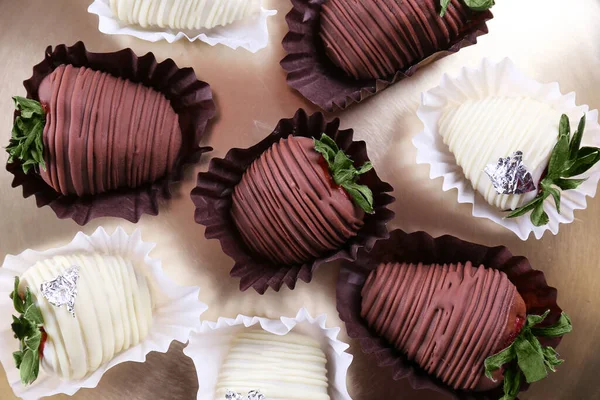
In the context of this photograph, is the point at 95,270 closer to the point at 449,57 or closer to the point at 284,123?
the point at 284,123

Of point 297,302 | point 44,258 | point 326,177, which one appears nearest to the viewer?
point 326,177

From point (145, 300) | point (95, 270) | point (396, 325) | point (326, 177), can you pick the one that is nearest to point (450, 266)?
point (396, 325)

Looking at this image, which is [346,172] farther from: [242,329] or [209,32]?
[209,32]

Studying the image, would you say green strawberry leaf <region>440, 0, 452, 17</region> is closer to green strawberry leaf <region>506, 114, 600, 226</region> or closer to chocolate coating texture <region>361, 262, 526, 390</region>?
green strawberry leaf <region>506, 114, 600, 226</region>

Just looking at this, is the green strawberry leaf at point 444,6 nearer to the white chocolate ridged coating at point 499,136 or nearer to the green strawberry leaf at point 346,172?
the white chocolate ridged coating at point 499,136

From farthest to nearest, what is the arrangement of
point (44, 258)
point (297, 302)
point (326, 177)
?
point (297, 302) < point (44, 258) < point (326, 177)

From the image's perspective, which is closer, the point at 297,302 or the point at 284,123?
the point at 284,123

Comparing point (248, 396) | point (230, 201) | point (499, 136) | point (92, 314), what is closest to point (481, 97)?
point (499, 136)
